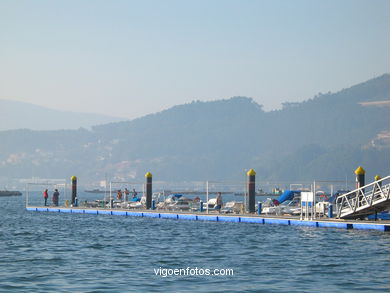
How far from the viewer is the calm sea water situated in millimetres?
25562

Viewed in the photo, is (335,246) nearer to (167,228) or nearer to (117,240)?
(117,240)

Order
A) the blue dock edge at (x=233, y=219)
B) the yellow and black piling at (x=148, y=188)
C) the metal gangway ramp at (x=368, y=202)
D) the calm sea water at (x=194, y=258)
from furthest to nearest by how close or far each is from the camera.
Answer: the yellow and black piling at (x=148, y=188) < the metal gangway ramp at (x=368, y=202) < the blue dock edge at (x=233, y=219) < the calm sea water at (x=194, y=258)

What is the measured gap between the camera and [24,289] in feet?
81.4

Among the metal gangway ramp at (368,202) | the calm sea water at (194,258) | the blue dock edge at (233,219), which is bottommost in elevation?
the calm sea water at (194,258)

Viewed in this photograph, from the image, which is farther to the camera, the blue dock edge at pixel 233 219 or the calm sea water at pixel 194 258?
the blue dock edge at pixel 233 219

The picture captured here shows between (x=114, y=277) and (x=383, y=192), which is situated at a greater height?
(x=383, y=192)

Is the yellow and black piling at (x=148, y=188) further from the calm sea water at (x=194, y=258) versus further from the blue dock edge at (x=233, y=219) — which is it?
the calm sea water at (x=194, y=258)

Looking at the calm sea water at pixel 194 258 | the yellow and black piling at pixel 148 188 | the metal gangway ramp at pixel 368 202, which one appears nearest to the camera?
the calm sea water at pixel 194 258

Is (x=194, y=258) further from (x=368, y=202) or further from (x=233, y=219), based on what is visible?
(x=233, y=219)

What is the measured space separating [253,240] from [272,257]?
7693 millimetres

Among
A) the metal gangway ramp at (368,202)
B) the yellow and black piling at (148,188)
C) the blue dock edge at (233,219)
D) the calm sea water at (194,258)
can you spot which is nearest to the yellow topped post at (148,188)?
the yellow and black piling at (148,188)

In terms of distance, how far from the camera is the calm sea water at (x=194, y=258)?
2556 centimetres

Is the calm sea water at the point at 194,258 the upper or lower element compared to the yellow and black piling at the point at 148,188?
lower

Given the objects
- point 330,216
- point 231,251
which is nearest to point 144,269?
point 231,251
